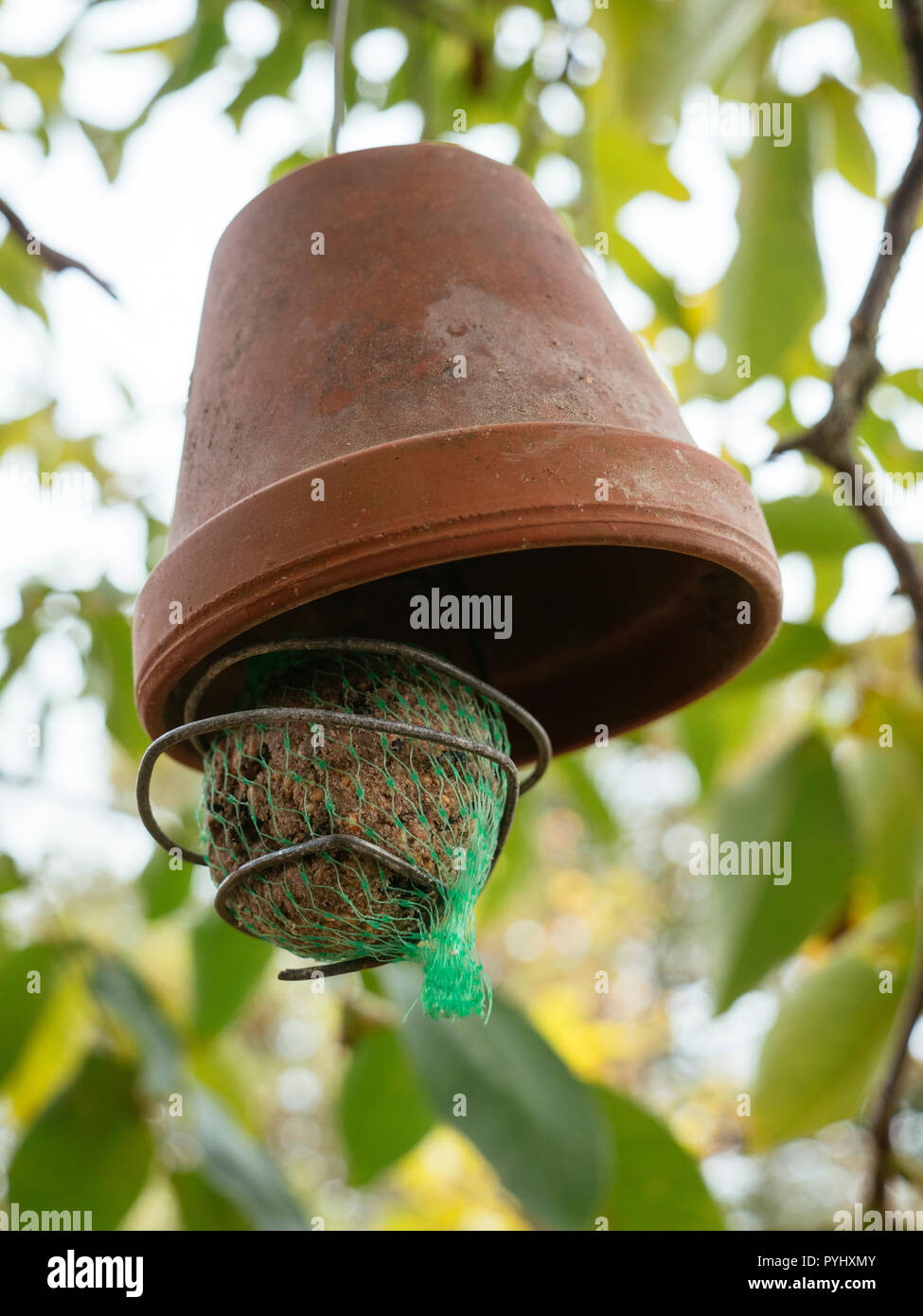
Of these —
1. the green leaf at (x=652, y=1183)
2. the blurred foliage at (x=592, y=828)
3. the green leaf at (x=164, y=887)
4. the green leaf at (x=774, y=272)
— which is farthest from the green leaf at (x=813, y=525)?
the green leaf at (x=164, y=887)

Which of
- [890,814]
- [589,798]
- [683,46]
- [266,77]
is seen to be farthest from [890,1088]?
[266,77]

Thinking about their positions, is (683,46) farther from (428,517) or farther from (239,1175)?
(239,1175)

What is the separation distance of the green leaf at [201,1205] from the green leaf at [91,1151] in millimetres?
42

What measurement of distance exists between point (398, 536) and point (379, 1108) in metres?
1.01

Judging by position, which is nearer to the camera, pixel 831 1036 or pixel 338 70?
pixel 338 70

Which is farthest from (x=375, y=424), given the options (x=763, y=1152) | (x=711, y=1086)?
(x=711, y=1086)

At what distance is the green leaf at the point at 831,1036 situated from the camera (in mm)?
1327

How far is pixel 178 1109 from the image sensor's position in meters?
1.11

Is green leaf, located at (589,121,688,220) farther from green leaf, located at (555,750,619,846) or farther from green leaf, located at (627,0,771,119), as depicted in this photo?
green leaf, located at (555,750,619,846)

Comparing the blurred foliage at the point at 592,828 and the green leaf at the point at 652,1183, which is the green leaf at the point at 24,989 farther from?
the green leaf at the point at 652,1183

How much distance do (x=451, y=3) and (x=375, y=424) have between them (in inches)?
52.9

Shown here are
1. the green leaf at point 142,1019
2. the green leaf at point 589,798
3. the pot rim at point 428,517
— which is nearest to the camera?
the pot rim at point 428,517

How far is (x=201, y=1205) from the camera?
1.12 metres
